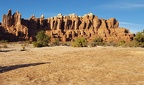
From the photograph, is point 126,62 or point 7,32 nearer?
point 126,62

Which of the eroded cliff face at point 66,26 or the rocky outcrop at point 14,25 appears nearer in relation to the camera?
the rocky outcrop at point 14,25

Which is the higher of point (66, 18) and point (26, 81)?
point (66, 18)

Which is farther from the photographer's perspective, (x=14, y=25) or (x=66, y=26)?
(x=66, y=26)

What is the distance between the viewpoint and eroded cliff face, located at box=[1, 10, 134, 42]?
437 ft

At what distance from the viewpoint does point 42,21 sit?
5832 inches

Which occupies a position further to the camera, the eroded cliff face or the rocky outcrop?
the eroded cliff face

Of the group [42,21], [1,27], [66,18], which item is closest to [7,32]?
[1,27]

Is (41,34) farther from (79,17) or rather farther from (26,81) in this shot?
(79,17)

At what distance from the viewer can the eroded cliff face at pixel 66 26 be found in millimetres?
133250

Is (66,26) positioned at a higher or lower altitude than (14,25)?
higher

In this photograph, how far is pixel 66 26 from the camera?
150 meters

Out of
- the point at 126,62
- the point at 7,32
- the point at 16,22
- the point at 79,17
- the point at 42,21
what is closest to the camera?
the point at 126,62

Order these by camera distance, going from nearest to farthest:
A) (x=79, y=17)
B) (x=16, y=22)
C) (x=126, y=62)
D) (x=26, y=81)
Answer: (x=26, y=81) < (x=126, y=62) < (x=16, y=22) < (x=79, y=17)

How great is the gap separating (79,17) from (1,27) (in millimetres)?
51842
